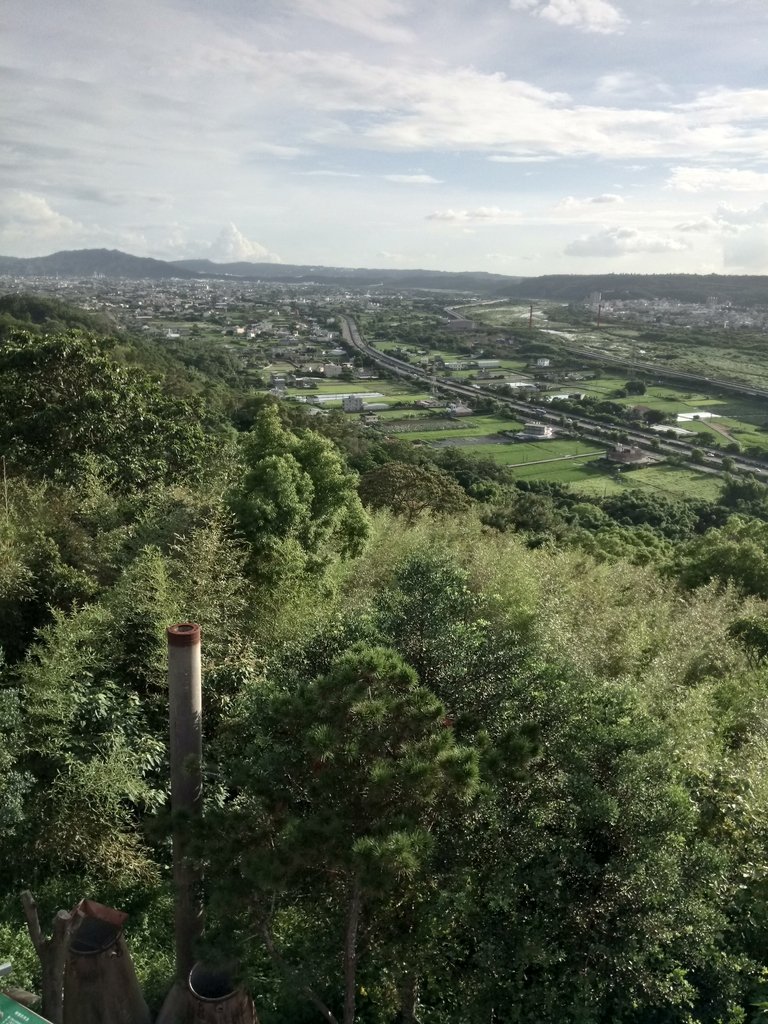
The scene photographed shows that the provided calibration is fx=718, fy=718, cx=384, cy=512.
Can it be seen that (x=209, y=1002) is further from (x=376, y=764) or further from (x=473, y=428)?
(x=473, y=428)

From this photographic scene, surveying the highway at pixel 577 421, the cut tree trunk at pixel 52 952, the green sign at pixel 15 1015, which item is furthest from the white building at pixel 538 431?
the green sign at pixel 15 1015

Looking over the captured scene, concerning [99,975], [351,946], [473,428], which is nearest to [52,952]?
[99,975]

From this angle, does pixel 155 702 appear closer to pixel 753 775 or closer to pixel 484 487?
pixel 753 775

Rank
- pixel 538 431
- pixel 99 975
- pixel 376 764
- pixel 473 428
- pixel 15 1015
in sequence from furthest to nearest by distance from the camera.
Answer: pixel 473 428 → pixel 538 431 → pixel 99 975 → pixel 376 764 → pixel 15 1015

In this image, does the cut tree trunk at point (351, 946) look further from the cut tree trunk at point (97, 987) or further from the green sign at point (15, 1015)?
the green sign at point (15, 1015)

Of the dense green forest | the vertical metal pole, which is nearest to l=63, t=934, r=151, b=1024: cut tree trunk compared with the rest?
the vertical metal pole

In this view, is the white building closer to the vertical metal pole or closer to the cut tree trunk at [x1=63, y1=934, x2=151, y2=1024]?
the vertical metal pole

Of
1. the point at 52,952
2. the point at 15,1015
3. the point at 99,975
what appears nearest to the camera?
the point at 15,1015

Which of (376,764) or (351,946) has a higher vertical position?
(376,764)
